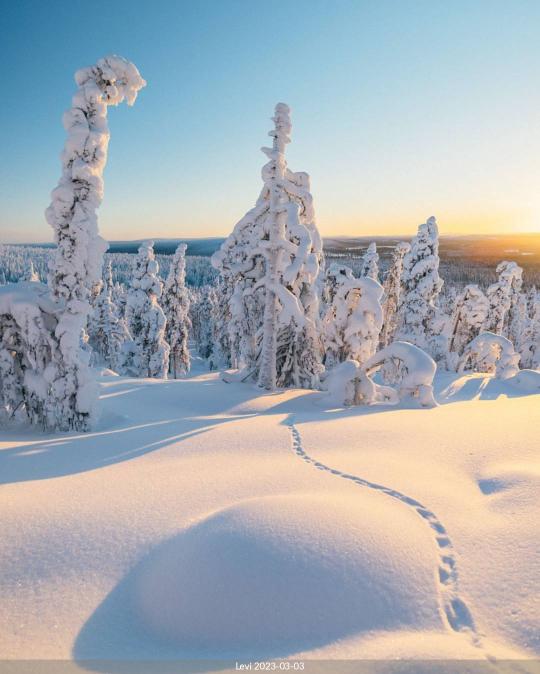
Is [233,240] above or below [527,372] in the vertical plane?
above

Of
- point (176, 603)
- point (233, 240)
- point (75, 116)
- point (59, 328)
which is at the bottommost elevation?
→ point (176, 603)

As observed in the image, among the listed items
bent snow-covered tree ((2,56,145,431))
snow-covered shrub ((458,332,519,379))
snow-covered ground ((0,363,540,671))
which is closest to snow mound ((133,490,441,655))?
snow-covered ground ((0,363,540,671))

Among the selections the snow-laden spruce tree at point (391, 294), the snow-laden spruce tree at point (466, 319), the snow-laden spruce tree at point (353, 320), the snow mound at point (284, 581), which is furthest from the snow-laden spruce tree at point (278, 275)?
the snow-laden spruce tree at point (391, 294)

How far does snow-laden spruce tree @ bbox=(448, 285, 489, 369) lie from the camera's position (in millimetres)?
25625

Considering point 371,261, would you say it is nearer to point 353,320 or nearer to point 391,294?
point 391,294

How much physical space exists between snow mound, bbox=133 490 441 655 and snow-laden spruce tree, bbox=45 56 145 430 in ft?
22.4

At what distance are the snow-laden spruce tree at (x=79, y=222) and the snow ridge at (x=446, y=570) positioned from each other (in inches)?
277

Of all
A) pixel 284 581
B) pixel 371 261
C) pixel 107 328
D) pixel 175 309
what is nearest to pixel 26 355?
pixel 284 581

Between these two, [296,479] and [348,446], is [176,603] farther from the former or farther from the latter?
[348,446]

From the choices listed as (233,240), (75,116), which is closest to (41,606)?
(75,116)

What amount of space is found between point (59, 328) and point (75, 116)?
4.89 m

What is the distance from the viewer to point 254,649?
7.84 ft

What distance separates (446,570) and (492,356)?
898 inches

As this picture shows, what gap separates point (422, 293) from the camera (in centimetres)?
2395
